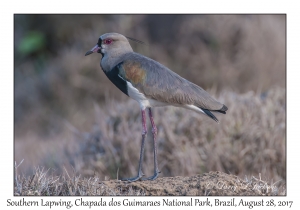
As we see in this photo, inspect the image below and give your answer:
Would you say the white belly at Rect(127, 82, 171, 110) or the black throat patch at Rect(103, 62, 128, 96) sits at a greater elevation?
the black throat patch at Rect(103, 62, 128, 96)

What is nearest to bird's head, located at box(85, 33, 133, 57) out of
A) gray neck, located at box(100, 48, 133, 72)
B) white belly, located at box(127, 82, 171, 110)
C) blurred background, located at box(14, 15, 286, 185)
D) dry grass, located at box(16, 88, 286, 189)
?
gray neck, located at box(100, 48, 133, 72)

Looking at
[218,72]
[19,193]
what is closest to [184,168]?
[19,193]

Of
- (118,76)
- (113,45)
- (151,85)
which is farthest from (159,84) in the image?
(113,45)

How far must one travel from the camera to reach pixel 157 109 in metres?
9.96

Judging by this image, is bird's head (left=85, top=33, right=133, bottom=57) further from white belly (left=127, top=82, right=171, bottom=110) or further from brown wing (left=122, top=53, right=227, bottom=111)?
white belly (left=127, top=82, right=171, bottom=110)

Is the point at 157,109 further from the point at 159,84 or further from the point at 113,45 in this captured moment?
the point at 159,84

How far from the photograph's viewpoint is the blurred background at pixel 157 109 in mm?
9438

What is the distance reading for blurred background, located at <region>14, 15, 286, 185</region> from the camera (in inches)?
372

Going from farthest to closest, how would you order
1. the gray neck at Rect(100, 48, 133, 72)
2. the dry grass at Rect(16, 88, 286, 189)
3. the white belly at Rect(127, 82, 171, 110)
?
the dry grass at Rect(16, 88, 286, 189) < the gray neck at Rect(100, 48, 133, 72) < the white belly at Rect(127, 82, 171, 110)

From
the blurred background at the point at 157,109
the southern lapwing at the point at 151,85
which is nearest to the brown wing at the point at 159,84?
the southern lapwing at the point at 151,85

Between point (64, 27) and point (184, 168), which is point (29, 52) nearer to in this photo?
point (64, 27)

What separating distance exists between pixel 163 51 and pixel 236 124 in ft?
31.7

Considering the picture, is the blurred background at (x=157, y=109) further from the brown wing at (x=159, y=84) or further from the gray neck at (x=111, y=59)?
the brown wing at (x=159, y=84)

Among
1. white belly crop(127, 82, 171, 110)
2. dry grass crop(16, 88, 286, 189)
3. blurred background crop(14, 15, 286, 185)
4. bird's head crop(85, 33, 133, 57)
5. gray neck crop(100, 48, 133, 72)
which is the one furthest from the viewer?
blurred background crop(14, 15, 286, 185)
